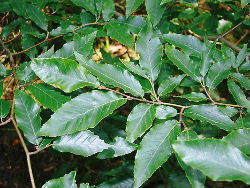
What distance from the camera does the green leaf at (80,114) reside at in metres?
0.98

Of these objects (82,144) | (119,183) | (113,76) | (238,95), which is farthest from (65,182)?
(119,183)

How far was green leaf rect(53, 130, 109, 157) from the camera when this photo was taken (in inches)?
42.1

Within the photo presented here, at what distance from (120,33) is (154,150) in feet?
2.01

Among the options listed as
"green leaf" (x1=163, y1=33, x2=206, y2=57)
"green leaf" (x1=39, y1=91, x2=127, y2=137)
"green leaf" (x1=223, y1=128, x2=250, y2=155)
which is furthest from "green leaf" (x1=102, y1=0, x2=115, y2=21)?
"green leaf" (x1=223, y1=128, x2=250, y2=155)

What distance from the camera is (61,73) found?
1.01 m

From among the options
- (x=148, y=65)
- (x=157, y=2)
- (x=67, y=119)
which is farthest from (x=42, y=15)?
(x=67, y=119)

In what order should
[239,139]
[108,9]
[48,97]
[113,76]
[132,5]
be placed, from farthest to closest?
[108,9], [132,5], [48,97], [113,76], [239,139]

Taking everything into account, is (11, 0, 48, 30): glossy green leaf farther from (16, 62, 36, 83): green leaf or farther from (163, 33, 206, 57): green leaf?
(163, 33, 206, 57): green leaf

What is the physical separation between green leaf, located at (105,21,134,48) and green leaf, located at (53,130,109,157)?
49 cm

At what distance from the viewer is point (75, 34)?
1542 mm

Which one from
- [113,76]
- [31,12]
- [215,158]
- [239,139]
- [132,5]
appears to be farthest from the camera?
[31,12]

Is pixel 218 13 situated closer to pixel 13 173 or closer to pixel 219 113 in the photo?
pixel 219 113

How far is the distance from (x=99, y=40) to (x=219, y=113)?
7.73 feet

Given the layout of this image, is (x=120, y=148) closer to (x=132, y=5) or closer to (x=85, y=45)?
(x=85, y=45)
